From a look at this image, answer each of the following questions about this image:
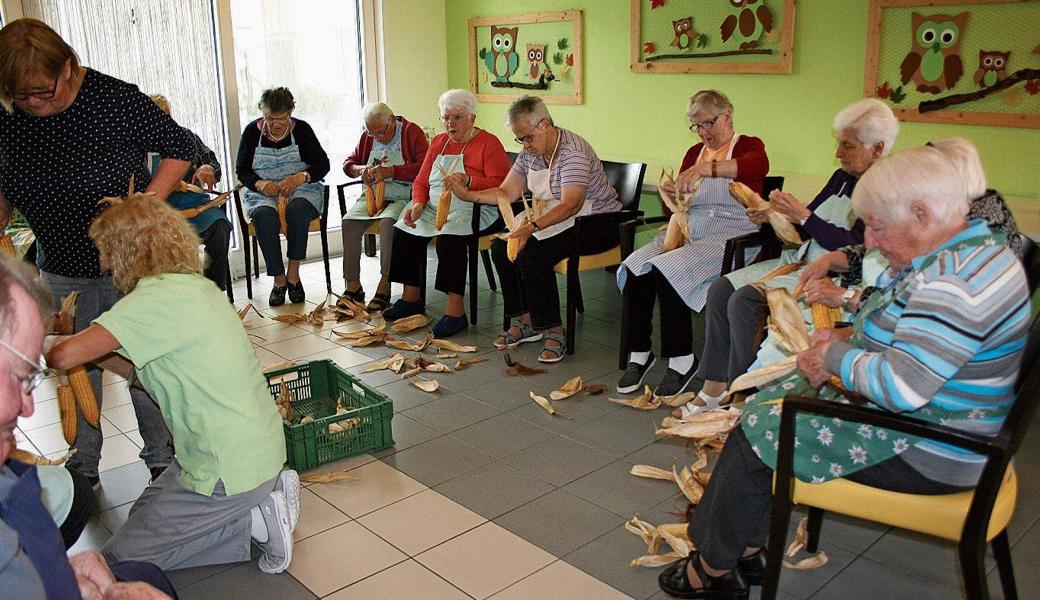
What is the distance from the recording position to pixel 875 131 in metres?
3.34

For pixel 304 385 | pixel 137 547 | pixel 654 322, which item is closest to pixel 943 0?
pixel 654 322

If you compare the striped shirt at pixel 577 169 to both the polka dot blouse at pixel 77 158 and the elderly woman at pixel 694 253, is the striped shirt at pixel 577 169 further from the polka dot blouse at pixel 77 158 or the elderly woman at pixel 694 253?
the polka dot blouse at pixel 77 158

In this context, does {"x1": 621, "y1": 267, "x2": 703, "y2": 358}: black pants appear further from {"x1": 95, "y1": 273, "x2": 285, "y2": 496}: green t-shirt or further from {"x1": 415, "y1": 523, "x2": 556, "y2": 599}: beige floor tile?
{"x1": 95, "y1": 273, "x2": 285, "y2": 496}: green t-shirt

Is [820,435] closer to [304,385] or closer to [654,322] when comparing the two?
[304,385]

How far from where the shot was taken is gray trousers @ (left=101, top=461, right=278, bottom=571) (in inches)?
104

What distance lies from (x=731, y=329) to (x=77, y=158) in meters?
2.59

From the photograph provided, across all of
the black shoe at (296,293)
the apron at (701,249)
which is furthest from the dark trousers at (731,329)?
the black shoe at (296,293)

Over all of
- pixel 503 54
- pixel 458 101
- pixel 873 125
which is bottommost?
→ pixel 873 125

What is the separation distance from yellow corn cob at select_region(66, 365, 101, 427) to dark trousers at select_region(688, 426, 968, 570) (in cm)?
216

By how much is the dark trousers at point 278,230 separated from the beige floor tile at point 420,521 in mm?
3131

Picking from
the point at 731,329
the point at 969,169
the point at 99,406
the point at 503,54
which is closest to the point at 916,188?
the point at 969,169

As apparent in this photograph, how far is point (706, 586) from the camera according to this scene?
2516mm

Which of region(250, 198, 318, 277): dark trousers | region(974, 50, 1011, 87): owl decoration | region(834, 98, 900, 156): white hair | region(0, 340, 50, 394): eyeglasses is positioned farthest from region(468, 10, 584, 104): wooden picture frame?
region(0, 340, 50, 394): eyeglasses

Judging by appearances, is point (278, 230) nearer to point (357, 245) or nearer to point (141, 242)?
point (357, 245)
